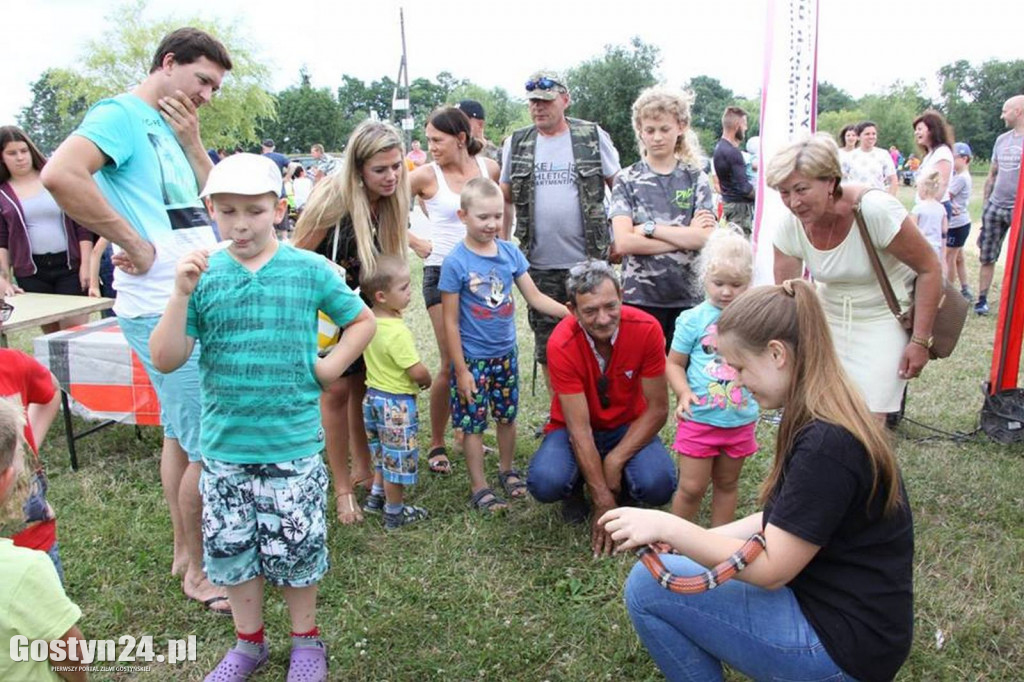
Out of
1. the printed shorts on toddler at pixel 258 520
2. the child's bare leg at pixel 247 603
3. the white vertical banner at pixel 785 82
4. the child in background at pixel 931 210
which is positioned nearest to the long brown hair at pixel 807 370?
the printed shorts on toddler at pixel 258 520

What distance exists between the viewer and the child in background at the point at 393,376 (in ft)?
10.7

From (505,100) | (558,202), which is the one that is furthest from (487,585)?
(505,100)

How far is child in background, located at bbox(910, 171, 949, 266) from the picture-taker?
7090 mm

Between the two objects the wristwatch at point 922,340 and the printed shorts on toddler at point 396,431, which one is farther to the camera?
the printed shorts on toddler at point 396,431

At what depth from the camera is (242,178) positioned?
6.70 feet

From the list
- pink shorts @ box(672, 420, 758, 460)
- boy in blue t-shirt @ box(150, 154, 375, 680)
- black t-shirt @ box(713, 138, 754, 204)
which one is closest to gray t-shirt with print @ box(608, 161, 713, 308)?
pink shorts @ box(672, 420, 758, 460)

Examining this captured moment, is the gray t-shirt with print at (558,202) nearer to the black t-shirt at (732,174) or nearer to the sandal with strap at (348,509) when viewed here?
the sandal with strap at (348,509)

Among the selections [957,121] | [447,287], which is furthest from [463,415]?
[957,121]

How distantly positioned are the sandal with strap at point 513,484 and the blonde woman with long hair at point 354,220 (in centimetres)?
72

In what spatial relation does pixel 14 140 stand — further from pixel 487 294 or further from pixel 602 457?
pixel 602 457

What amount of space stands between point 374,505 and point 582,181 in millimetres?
1972

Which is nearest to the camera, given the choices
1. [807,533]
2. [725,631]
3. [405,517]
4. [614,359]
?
[807,533]

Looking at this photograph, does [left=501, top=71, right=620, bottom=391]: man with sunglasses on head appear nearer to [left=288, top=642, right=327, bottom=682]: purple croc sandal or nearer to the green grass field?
the green grass field

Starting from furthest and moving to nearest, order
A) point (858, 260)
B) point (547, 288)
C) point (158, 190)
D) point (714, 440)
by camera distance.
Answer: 1. point (547, 288)
2. point (858, 260)
3. point (714, 440)
4. point (158, 190)
